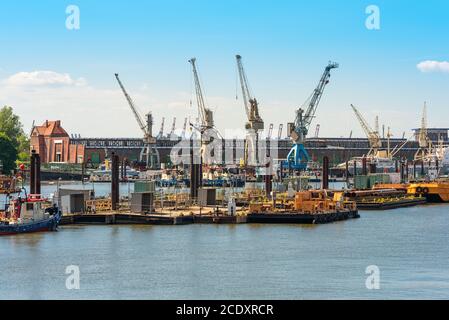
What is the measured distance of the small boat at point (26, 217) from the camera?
67.6 m

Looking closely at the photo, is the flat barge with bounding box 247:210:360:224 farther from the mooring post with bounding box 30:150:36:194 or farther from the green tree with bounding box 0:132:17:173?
the green tree with bounding box 0:132:17:173

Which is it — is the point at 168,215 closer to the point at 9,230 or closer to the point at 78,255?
the point at 9,230

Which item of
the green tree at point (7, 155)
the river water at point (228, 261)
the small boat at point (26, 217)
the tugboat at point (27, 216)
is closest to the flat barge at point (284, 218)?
the river water at point (228, 261)

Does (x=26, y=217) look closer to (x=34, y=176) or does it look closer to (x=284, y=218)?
(x=34, y=176)

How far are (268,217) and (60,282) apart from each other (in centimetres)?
3393

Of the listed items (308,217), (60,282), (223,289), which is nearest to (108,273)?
(60,282)

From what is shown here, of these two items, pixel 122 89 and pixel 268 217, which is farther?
pixel 122 89

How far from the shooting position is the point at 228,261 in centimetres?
5578

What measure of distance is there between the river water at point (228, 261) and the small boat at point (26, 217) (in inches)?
46.7

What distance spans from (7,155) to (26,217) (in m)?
107

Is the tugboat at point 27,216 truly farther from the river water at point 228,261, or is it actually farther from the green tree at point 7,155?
the green tree at point 7,155

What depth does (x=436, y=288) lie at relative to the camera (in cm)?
4588

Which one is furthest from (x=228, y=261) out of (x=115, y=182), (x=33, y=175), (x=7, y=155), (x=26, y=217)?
(x=7, y=155)
